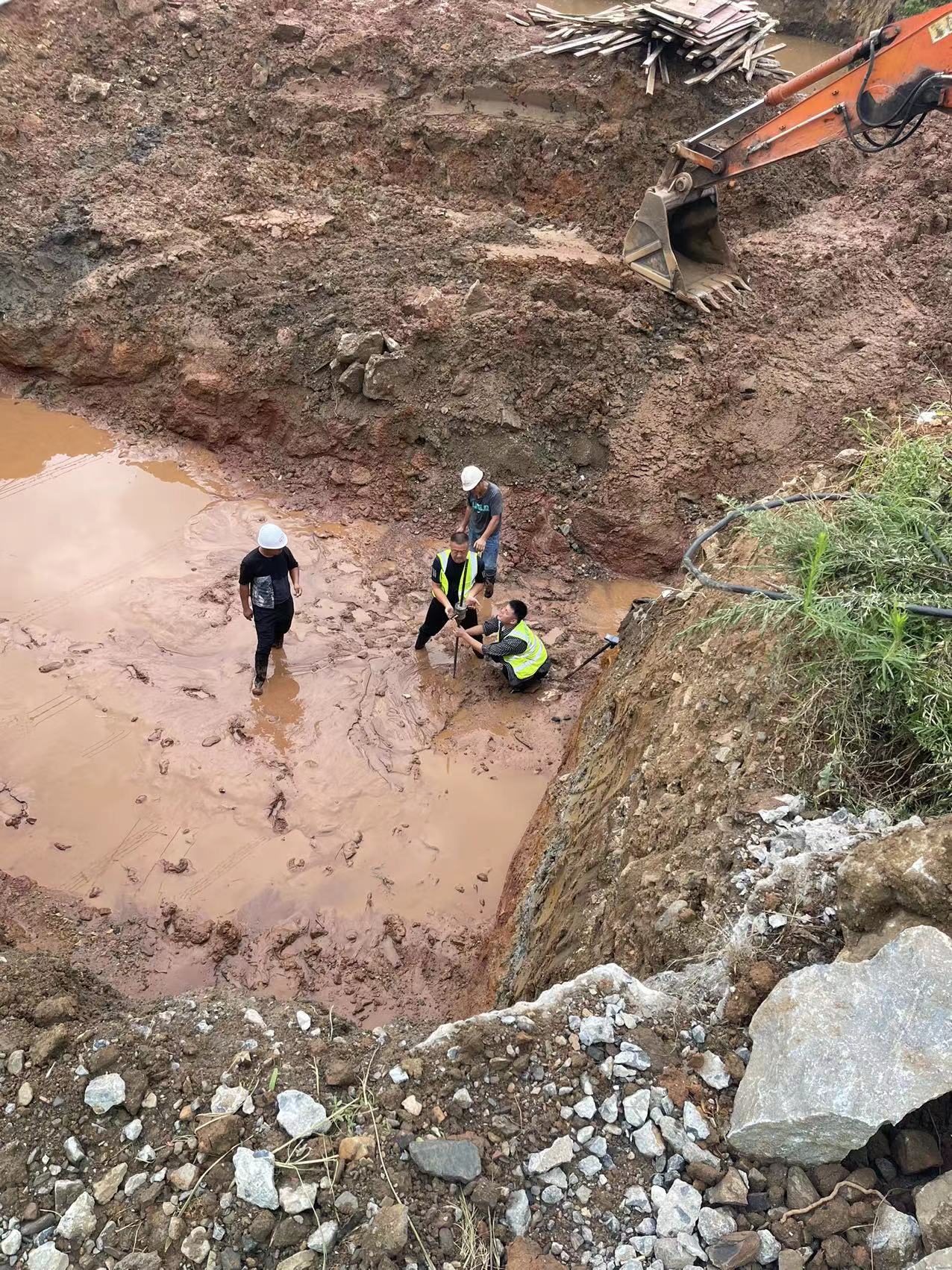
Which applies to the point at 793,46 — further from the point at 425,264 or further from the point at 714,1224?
the point at 714,1224

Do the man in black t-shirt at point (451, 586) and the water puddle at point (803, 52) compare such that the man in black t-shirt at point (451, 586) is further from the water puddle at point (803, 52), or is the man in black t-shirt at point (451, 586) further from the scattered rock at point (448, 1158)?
the water puddle at point (803, 52)

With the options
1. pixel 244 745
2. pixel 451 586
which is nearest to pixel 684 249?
→ pixel 451 586

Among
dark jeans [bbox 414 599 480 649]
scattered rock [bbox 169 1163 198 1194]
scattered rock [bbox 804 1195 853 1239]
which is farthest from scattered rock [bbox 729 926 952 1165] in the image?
dark jeans [bbox 414 599 480 649]

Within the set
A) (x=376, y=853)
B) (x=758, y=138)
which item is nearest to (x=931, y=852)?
(x=376, y=853)

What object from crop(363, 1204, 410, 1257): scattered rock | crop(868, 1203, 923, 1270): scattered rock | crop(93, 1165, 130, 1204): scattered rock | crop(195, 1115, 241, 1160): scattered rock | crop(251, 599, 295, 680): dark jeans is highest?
crop(868, 1203, 923, 1270): scattered rock

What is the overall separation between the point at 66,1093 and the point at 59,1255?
1.67 ft

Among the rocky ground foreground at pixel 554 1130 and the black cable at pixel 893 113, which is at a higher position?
the black cable at pixel 893 113

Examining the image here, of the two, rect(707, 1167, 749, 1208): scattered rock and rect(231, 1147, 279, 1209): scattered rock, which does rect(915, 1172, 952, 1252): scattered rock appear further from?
rect(231, 1147, 279, 1209): scattered rock

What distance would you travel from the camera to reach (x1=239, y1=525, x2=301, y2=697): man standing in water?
588cm

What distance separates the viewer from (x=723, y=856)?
10.8ft

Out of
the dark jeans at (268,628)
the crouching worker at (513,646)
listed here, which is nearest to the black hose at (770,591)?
the crouching worker at (513,646)

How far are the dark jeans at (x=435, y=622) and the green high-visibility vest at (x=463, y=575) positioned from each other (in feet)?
0.57

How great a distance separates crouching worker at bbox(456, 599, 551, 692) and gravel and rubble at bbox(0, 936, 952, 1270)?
3457 millimetres

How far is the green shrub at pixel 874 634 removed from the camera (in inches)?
125
